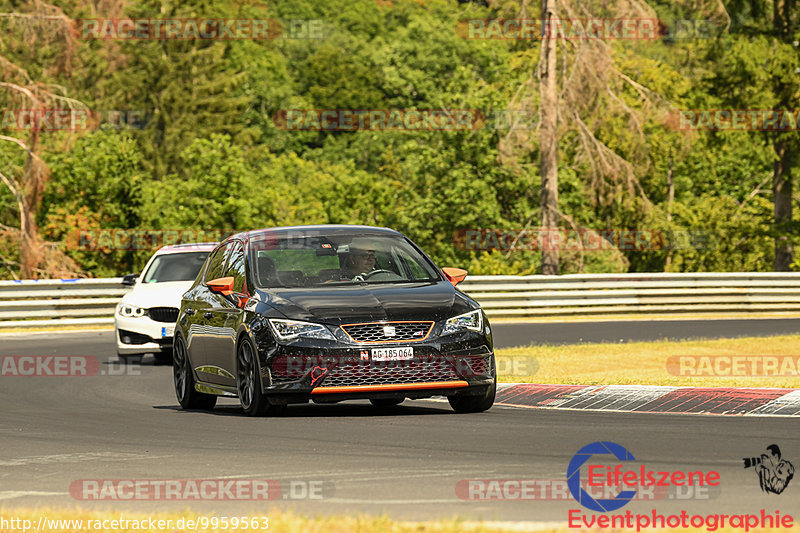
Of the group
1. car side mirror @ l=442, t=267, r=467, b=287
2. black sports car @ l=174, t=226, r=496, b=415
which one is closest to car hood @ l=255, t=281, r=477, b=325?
black sports car @ l=174, t=226, r=496, b=415

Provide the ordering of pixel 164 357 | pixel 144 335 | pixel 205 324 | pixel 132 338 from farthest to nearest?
pixel 164 357 < pixel 132 338 < pixel 144 335 < pixel 205 324

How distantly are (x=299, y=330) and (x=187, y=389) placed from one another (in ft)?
8.81

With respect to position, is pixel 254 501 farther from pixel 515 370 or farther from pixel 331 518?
pixel 515 370

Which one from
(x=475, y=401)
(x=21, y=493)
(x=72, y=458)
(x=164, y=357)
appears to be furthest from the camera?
(x=164, y=357)

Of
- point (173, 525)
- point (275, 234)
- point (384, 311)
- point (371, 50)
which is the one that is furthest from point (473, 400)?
point (371, 50)

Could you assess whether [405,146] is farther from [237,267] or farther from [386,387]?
[386,387]

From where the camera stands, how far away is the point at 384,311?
11.9 metres

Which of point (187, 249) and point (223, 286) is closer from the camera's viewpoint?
point (223, 286)

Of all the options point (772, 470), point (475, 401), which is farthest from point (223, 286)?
point (772, 470)

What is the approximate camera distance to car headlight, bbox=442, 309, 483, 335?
39.3ft

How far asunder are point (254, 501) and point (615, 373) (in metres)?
11.0

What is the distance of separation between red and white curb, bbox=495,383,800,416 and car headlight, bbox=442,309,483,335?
4.60 ft

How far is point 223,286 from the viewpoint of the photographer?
1302cm

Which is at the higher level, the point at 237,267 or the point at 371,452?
the point at 237,267
